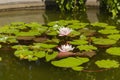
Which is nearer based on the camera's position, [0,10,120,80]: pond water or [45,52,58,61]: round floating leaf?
[0,10,120,80]: pond water

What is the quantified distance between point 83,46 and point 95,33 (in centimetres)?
63

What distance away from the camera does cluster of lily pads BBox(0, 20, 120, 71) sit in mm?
3238

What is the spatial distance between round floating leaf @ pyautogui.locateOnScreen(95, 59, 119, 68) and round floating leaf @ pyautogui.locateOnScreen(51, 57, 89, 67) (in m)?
0.13

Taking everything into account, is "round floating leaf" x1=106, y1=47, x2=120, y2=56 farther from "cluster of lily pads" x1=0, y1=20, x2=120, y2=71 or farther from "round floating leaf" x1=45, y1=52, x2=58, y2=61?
"round floating leaf" x1=45, y1=52, x2=58, y2=61

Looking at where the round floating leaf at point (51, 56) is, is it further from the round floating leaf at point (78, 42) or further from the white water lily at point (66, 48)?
the round floating leaf at point (78, 42)

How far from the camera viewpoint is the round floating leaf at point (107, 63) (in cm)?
311

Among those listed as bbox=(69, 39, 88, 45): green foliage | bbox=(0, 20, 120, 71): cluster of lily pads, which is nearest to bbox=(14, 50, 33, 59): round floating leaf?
bbox=(0, 20, 120, 71): cluster of lily pads

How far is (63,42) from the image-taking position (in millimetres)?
3742

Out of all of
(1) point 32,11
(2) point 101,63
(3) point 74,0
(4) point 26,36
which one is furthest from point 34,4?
(2) point 101,63

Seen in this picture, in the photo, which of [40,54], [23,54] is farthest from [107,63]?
[23,54]

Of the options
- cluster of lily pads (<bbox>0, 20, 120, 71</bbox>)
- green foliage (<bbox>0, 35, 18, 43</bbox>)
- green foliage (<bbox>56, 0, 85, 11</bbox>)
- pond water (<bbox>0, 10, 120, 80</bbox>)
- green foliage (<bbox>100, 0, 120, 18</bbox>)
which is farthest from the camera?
green foliage (<bbox>56, 0, 85, 11</bbox>)

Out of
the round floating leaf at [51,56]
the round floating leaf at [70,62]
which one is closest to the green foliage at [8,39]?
the round floating leaf at [51,56]

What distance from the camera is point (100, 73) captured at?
3035mm

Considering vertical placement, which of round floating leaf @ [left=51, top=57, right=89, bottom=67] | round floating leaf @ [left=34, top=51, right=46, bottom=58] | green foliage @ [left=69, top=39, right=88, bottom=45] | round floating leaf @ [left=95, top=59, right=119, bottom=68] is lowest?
round floating leaf @ [left=95, top=59, right=119, bottom=68]
